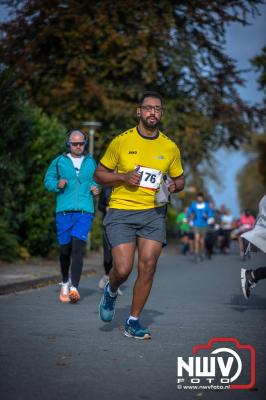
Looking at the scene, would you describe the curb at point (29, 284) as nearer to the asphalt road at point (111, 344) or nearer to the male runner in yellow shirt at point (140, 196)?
the asphalt road at point (111, 344)

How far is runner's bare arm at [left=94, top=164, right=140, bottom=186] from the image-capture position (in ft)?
24.1

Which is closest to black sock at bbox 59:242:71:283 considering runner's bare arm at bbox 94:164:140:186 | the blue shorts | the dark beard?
the blue shorts

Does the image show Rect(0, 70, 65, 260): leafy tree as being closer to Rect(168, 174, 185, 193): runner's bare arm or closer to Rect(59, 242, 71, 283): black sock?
Rect(59, 242, 71, 283): black sock

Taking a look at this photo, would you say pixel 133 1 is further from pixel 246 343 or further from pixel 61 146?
pixel 246 343

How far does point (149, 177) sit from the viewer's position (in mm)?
7504

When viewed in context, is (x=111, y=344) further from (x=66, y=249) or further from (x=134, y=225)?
(x=66, y=249)

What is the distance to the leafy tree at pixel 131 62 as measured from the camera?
29188mm

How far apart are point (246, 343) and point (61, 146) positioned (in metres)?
12.6

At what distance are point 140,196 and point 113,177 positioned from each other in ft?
0.92

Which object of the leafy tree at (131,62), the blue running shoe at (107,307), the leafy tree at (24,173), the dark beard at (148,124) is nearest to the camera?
the dark beard at (148,124)

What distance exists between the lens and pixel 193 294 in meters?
13.2

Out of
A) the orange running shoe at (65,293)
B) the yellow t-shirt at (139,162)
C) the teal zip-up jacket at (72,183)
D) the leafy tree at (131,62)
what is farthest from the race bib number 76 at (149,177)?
the leafy tree at (131,62)

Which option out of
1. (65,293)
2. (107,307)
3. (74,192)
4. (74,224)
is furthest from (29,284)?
(107,307)

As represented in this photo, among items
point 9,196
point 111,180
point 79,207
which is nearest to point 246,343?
point 111,180
